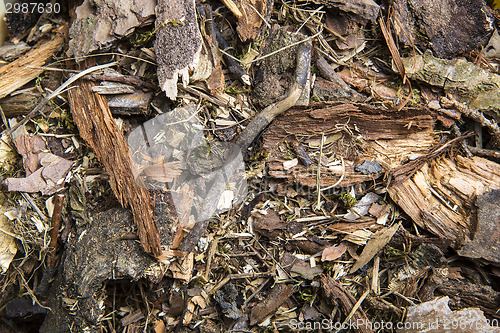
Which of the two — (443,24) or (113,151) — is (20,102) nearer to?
(113,151)

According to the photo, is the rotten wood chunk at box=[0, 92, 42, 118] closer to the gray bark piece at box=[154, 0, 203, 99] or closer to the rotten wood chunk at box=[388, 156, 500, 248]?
the gray bark piece at box=[154, 0, 203, 99]

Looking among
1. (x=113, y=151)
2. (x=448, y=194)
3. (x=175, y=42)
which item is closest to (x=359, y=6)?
(x=175, y=42)

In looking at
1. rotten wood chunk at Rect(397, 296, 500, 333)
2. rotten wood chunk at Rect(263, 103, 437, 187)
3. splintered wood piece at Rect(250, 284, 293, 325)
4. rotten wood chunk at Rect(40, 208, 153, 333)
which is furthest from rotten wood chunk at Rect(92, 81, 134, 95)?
rotten wood chunk at Rect(397, 296, 500, 333)

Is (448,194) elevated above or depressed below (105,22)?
Result: below

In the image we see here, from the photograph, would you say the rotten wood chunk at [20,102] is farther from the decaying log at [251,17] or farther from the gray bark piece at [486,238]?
the gray bark piece at [486,238]

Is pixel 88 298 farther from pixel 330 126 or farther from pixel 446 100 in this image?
pixel 446 100

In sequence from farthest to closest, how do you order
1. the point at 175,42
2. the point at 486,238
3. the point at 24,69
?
the point at 24,69 → the point at 486,238 → the point at 175,42

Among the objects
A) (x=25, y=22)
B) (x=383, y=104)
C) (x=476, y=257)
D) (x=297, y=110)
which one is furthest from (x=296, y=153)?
(x=25, y=22)
